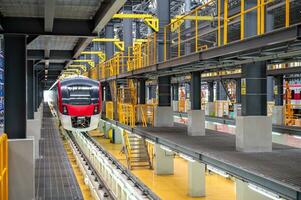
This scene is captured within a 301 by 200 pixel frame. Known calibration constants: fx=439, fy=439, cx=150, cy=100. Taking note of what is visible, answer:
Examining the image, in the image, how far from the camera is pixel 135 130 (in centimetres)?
1748

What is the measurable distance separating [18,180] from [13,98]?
7.28ft

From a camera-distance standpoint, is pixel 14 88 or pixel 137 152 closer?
pixel 14 88

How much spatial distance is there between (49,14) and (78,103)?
10.2 m

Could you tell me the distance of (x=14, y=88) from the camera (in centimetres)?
1180

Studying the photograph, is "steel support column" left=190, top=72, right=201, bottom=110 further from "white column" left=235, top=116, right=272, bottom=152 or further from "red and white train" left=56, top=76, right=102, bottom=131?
"red and white train" left=56, top=76, right=102, bottom=131

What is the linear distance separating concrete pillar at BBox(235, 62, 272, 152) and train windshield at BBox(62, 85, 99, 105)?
10.7 meters

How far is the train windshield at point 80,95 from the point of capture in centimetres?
2014

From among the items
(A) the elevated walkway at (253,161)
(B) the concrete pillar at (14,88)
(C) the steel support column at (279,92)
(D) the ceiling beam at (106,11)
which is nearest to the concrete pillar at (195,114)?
(A) the elevated walkway at (253,161)

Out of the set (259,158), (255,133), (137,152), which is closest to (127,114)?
(137,152)

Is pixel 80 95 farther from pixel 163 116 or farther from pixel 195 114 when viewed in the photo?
pixel 195 114

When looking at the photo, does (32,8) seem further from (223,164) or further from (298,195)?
(298,195)

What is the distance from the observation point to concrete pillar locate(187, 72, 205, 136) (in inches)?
595

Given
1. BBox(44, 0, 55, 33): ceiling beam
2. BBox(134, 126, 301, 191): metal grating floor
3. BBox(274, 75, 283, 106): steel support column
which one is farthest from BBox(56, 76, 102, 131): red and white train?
BBox(274, 75, 283, 106): steel support column

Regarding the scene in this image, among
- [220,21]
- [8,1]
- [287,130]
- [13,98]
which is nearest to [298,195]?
[220,21]
